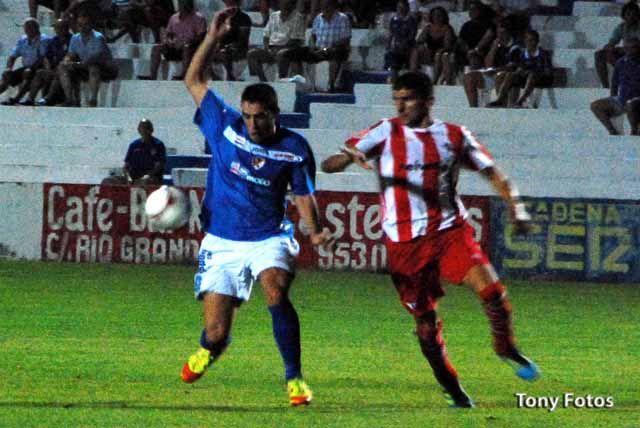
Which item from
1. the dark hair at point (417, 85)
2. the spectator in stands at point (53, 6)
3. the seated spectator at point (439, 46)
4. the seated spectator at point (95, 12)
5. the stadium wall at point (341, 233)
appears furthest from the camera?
the spectator in stands at point (53, 6)

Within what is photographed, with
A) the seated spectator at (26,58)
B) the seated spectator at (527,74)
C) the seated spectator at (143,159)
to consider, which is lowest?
the seated spectator at (143,159)

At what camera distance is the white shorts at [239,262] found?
28.1ft

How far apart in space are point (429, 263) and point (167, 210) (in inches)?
77.4

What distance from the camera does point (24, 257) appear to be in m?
19.7

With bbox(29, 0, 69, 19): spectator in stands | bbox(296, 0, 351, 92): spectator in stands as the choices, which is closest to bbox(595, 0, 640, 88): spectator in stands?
bbox(296, 0, 351, 92): spectator in stands

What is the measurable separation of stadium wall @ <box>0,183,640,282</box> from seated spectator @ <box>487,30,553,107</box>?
338cm

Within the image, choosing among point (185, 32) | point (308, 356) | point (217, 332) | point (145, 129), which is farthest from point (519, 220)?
point (185, 32)

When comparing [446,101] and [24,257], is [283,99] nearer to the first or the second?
[446,101]

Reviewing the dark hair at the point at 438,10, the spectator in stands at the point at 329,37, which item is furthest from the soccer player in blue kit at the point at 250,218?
the spectator in stands at the point at 329,37

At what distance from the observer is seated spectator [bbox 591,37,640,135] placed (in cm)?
1991

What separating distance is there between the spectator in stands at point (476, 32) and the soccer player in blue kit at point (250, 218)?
A: 43.2 ft

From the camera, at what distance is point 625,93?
2006cm

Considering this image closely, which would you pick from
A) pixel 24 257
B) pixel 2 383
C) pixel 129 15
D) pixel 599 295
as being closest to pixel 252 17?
pixel 129 15

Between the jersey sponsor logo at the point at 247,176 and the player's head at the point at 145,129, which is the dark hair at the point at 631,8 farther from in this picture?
the jersey sponsor logo at the point at 247,176
